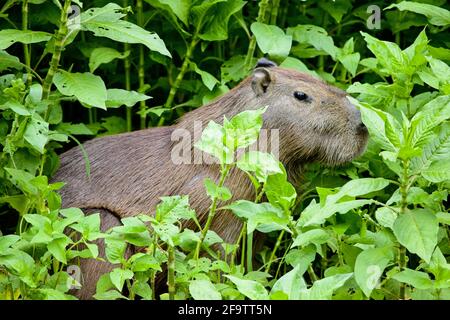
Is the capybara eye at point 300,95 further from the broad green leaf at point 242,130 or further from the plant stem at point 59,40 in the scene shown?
the plant stem at point 59,40

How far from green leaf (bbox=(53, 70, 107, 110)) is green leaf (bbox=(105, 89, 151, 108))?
36 centimetres

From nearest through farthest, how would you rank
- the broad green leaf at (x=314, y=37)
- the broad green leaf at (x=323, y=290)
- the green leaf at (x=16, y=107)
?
the broad green leaf at (x=323, y=290)
the green leaf at (x=16, y=107)
the broad green leaf at (x=314, y=37)

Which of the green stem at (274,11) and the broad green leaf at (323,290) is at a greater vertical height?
the green stem at (274,11)

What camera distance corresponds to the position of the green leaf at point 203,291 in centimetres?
479

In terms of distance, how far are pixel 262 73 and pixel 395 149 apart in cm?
176

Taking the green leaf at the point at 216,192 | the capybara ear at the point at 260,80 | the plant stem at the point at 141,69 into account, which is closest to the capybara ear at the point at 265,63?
the capybara ear at the point at 260,80

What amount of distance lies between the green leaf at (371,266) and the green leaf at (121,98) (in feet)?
6.97

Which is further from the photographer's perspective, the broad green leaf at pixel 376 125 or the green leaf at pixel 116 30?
the green leaf at pixel 116 30

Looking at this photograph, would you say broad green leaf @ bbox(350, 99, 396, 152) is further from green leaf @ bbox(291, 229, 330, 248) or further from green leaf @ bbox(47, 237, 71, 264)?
green leaf @ bbox(47, 237, 71, 264)

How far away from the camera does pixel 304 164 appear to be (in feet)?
21.3

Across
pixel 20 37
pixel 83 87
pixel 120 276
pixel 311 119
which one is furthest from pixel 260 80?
pixel 120 276

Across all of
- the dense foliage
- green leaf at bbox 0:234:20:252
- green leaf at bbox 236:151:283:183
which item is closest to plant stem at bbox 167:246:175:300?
the dense foliage
